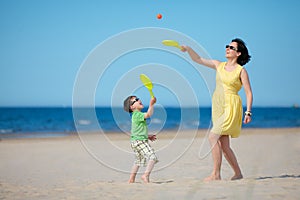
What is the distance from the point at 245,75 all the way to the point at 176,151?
624 cm

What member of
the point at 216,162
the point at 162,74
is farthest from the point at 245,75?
the point at 162,74

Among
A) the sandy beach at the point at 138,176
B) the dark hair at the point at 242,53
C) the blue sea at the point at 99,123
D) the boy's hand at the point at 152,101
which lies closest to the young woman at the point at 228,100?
the dark hair at the point at 242,53

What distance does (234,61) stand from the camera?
5953 mm

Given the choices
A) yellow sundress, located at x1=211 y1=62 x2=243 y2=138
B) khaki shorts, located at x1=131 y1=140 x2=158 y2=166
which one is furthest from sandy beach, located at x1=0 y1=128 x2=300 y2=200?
yellow sundress, located at x1=211 y1=62 x2=243 y2=138

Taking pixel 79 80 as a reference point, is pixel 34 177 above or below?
below

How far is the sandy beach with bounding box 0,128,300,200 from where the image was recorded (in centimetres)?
486

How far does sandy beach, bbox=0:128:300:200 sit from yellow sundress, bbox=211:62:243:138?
2.34 ft

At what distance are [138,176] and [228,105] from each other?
2.54m

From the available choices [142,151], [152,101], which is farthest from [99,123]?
[152,101]

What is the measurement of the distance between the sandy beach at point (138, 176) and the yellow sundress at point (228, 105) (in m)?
0.71

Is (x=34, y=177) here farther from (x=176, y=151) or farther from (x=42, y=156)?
(x=176, y=151)

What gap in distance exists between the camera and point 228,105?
577 cm

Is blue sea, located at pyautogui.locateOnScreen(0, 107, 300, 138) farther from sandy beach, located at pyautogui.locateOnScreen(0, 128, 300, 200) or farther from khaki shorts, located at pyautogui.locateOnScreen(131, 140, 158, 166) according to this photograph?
khaki shorts, located at pyautogui.locateOnScreen(131, 140, 158, 166)

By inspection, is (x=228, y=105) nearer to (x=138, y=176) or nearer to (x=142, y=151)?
(x=142, y=151)
